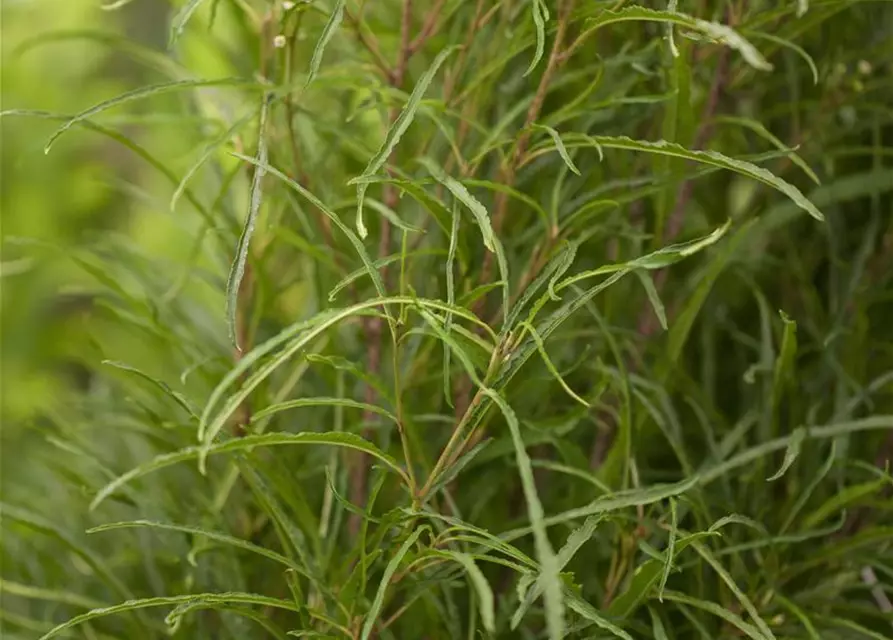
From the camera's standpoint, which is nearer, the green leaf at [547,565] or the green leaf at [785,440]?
the green leaf at [547,565]

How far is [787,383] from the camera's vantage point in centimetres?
34

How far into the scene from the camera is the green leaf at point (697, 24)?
7.1 inches

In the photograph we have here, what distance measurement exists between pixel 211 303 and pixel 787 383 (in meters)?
0.35

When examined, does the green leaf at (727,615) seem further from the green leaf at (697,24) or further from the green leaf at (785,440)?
the green leaf at (697,24)

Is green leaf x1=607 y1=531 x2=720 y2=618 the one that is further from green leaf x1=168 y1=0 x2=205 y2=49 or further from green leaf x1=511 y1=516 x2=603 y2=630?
green leaf x1=168 y1=0 x2=205 y2=49

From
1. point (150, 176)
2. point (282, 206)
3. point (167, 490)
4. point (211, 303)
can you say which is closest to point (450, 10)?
point (282, 206)

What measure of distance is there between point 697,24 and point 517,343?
80 mm

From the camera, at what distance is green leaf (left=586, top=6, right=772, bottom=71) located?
7.1 inches

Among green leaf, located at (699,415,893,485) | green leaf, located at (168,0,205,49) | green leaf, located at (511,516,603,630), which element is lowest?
green leaf, located at (699,415,893,485)

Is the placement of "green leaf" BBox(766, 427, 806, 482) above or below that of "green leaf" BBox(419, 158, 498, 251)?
below

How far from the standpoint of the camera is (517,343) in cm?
22

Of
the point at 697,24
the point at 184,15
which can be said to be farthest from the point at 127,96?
the point at 697,24

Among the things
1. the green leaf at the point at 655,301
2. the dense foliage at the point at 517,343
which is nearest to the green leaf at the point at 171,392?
the dense foliage at the point at 517,343

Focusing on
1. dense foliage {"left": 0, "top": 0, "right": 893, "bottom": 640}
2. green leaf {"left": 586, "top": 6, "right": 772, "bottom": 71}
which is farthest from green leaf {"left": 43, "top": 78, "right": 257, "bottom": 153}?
green leaf {"left": 586, "top": 6, "right": 772, "bottom": 71}
